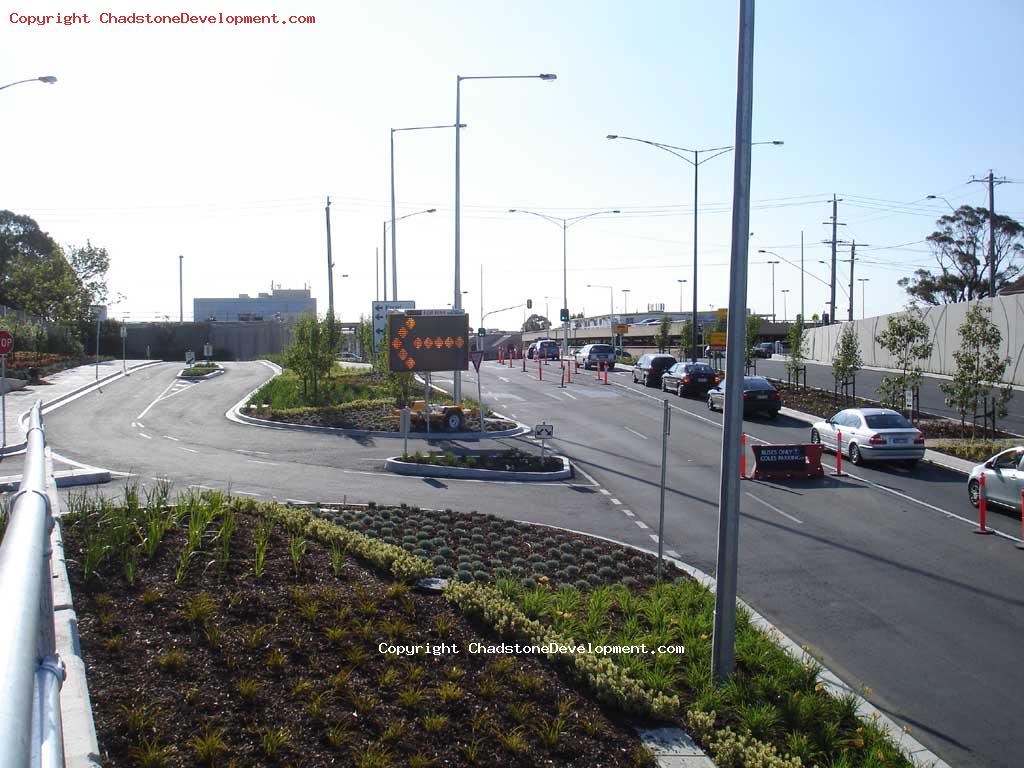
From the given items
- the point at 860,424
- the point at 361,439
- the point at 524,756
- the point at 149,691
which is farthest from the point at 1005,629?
the point at 361,439

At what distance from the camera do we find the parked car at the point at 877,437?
21.7 metres

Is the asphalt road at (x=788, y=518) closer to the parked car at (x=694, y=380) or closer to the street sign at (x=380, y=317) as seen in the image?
the parked car at (x=694, y=380)

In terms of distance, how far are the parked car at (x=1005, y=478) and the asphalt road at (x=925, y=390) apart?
535 inches

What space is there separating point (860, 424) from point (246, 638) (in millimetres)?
19551

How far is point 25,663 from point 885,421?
23374 millimetres

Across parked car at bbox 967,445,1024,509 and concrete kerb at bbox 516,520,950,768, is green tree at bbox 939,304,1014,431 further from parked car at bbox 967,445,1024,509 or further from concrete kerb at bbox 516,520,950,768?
concrete kerb at bbox 516,520,950,768

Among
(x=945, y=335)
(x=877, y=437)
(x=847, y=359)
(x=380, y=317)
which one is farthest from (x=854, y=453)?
(x=945, y=335)

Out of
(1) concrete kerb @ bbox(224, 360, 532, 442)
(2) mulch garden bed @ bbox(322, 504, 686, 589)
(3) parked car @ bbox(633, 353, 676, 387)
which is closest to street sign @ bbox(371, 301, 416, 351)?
(1) concrete kerb @ bbox(224, 360, 532, 442)

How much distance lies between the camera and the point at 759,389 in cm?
3111

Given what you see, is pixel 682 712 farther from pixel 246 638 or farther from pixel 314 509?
pixel 314 509

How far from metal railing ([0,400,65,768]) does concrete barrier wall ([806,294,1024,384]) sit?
35.7 metres

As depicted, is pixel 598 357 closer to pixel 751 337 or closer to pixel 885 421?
pixel 751 337

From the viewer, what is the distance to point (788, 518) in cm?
1608

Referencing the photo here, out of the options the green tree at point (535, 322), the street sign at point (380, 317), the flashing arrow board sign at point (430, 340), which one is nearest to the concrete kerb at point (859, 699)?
the flashing arrow board sign at point (430, 340)
